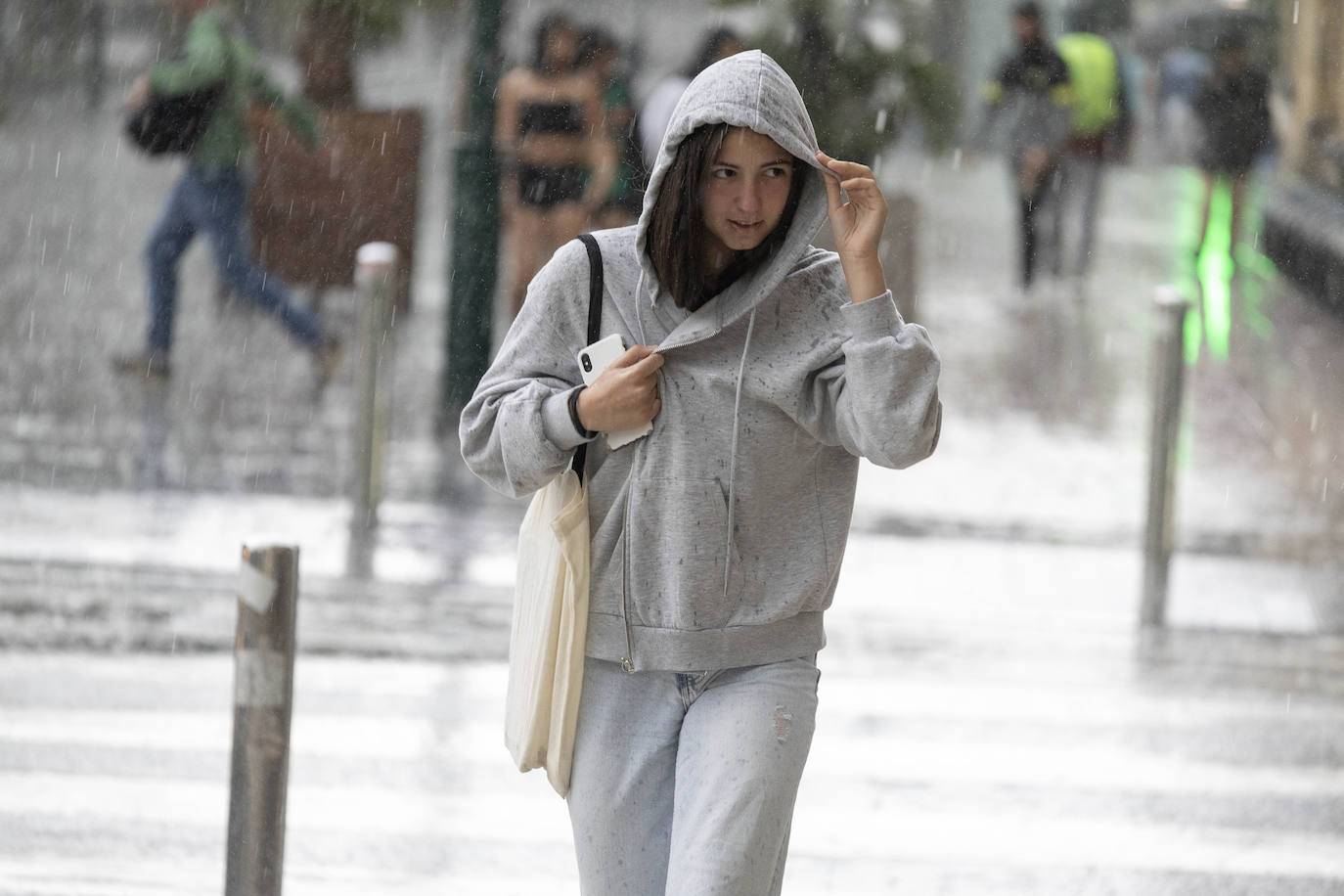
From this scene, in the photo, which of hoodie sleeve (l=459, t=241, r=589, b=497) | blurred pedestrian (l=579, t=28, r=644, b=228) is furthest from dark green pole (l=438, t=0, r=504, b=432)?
hoodie sleeve (l=459, t=241, r=589, b=497)

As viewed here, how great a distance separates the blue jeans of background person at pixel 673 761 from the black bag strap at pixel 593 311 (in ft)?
1.03

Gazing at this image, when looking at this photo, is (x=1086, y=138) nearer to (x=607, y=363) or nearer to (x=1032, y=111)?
(x=1032, y=111)

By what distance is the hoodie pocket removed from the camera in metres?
3.04

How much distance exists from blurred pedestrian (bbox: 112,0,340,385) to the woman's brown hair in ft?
26.3

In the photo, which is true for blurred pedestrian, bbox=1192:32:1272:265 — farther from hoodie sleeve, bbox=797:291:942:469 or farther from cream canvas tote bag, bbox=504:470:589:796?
cream canvas tote bag, bbox=504:470:589:796

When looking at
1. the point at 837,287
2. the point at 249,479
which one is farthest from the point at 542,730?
the point at 249,479

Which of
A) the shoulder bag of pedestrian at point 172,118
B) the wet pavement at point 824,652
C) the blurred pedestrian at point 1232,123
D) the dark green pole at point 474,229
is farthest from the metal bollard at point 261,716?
the blurred pedestrian at point 1232,123

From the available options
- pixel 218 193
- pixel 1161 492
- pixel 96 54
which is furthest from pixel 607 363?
pixel 96 54

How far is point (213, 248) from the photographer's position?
11.1m

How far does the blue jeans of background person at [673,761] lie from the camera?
2986 millimetres

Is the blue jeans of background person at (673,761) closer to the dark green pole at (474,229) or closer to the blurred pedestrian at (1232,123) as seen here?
the dark green pole at (474,229)

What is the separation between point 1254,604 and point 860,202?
16.8ft

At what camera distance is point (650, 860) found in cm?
309

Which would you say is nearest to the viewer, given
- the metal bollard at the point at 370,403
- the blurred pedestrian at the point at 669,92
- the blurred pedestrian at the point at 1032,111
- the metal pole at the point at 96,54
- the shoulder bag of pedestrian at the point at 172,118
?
the metal bollard at the point at 370,403
